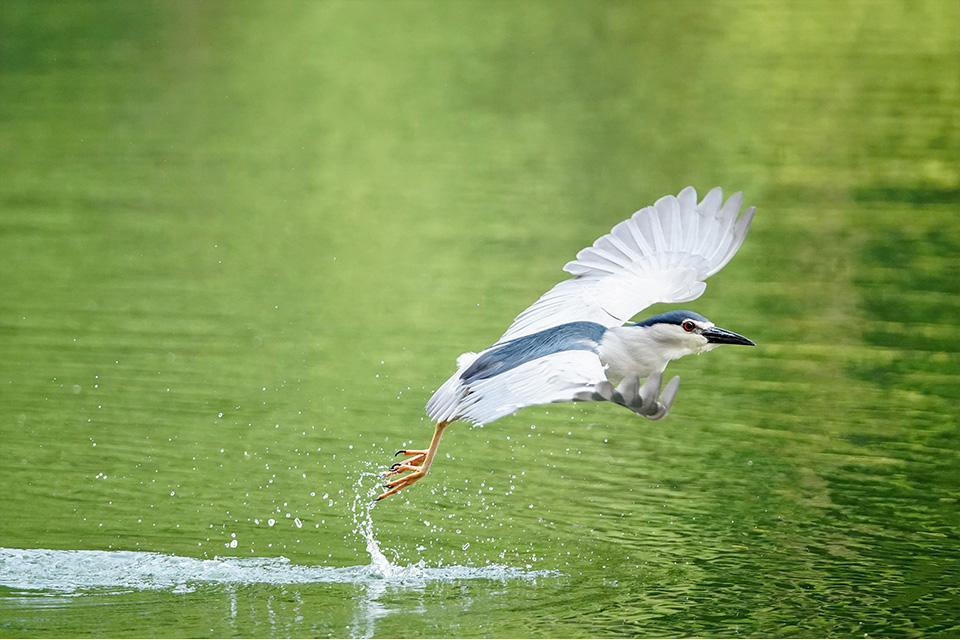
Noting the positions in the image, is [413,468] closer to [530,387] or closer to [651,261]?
[651,261]

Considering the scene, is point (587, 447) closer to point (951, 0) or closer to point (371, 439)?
point (371, 439)

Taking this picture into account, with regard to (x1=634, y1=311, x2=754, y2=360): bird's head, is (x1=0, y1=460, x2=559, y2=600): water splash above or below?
below

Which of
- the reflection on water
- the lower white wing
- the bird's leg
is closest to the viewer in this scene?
the lower white wing

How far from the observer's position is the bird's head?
25.4 ft

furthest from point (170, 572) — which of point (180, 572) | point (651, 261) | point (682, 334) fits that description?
point (651, 261)

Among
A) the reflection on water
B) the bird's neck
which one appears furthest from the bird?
the reflection on water

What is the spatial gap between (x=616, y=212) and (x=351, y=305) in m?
5.11

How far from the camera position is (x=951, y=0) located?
35.4m

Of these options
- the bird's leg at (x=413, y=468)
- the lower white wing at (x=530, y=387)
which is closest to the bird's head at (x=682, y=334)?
the lower white wing at (x=530, y=387)

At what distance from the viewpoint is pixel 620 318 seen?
26.3 ft

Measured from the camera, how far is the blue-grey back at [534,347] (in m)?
7.04

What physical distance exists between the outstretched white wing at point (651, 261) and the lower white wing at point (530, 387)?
3.57 feet

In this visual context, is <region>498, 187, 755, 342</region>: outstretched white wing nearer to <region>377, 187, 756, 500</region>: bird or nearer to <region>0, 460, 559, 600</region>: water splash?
<region>377, 187, 756, 500</region>: bird

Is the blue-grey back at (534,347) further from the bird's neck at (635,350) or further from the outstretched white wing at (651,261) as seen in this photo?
the outstretched white wing at (651,261)
